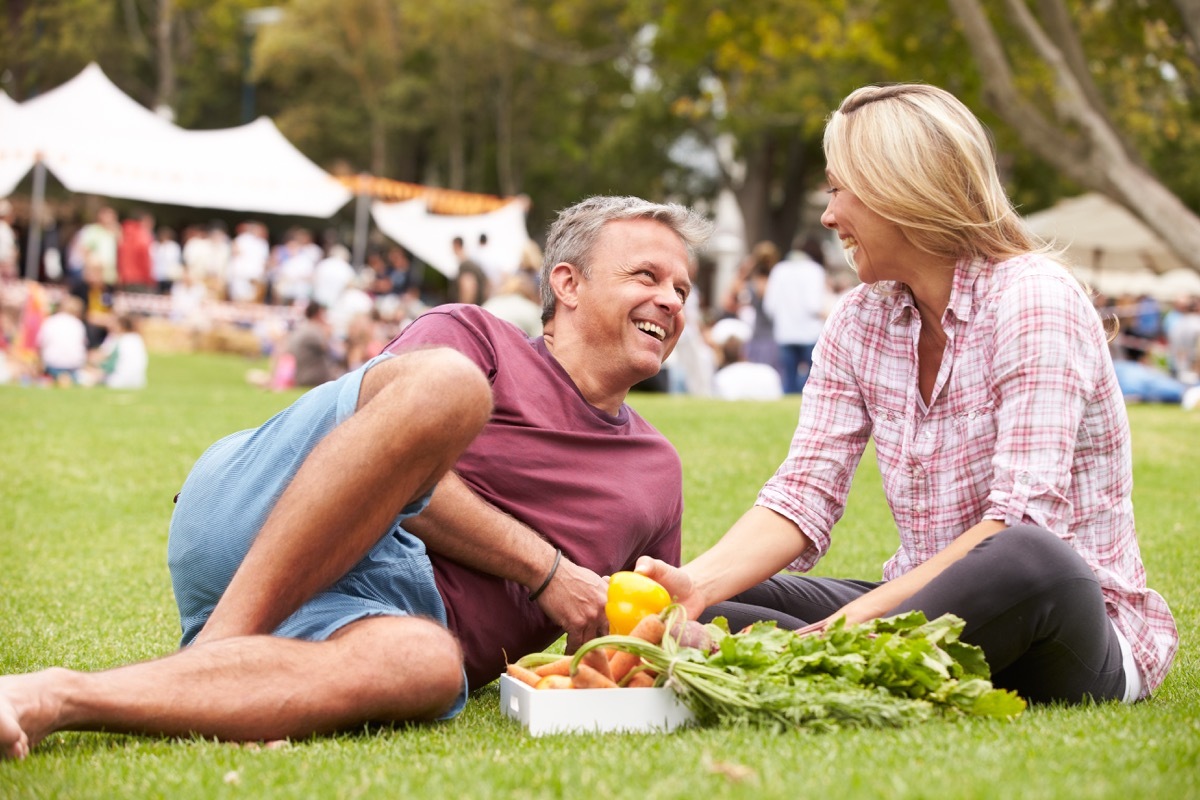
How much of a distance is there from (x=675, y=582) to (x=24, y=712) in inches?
69.3

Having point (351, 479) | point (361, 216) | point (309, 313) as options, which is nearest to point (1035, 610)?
point (351, 479)

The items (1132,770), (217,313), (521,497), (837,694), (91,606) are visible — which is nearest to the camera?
(1132,770)

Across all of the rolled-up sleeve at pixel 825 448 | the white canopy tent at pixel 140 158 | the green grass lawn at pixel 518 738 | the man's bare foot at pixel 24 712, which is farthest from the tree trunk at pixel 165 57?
the man's bare foot at pixel 24 712

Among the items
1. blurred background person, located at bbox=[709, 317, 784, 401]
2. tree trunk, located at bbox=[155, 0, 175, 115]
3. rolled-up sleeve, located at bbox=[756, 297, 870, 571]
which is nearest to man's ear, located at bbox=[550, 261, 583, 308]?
rolled-up sleeve, located at bbox=[756, 297, 870, 571]

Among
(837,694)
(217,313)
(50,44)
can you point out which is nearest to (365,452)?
(837,694)

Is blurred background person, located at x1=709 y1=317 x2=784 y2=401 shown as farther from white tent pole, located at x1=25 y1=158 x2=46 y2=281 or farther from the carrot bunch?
the carrot bunch

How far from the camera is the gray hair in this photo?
463 centimetres

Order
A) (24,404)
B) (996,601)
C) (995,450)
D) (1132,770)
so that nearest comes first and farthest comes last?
(1132,770) < (996,601) < (995,450) < (24,404)

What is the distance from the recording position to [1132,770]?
9.50ft

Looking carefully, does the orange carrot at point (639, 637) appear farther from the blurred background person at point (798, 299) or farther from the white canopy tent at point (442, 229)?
the white canopy tent at point (442, 229)

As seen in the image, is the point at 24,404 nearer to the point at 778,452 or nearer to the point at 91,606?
the point at 778,452

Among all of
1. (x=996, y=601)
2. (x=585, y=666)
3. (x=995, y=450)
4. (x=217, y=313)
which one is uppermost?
(x=995, y=450)

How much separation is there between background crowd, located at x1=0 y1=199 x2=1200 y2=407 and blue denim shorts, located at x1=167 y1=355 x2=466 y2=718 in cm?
1153

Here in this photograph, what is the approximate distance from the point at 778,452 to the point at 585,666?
781 cm
